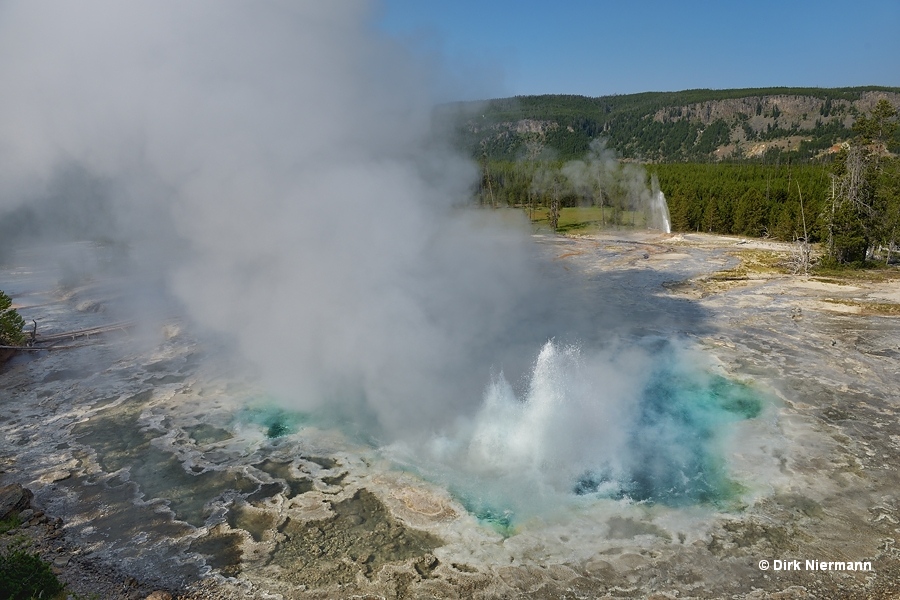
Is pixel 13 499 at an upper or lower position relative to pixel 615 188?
lower

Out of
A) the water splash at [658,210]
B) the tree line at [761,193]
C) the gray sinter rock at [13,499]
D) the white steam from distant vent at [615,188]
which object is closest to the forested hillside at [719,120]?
the white steam from distant vent at [615,188]

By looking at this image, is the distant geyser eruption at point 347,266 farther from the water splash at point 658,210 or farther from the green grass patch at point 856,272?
the water splash at point 658,210

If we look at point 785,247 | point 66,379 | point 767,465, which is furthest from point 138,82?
point 785,247

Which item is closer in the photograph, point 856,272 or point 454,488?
point 454,488

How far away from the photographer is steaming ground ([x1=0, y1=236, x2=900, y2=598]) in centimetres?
530

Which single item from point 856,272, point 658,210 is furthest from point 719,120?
point 856,272

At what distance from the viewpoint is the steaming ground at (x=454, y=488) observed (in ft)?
17.4

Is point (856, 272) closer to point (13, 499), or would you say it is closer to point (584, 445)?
point (584, 445)

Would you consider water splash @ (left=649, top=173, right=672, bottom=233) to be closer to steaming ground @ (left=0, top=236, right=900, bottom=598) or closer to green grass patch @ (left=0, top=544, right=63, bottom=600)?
steaming ground @ (left=0, top=236, right=900, bottom=598)

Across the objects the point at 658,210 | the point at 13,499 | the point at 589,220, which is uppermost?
the point at 658,210

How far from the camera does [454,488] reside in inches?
259

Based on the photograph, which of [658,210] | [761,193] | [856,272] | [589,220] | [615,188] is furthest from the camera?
[615,188]

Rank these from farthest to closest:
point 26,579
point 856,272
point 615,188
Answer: point 615,188 → point 856,272 → point 26,579

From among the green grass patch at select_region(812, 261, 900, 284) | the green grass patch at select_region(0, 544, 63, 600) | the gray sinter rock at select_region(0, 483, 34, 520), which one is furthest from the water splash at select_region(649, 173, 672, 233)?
→ the green grass patch at select_region(0, 544, 63, 600)
